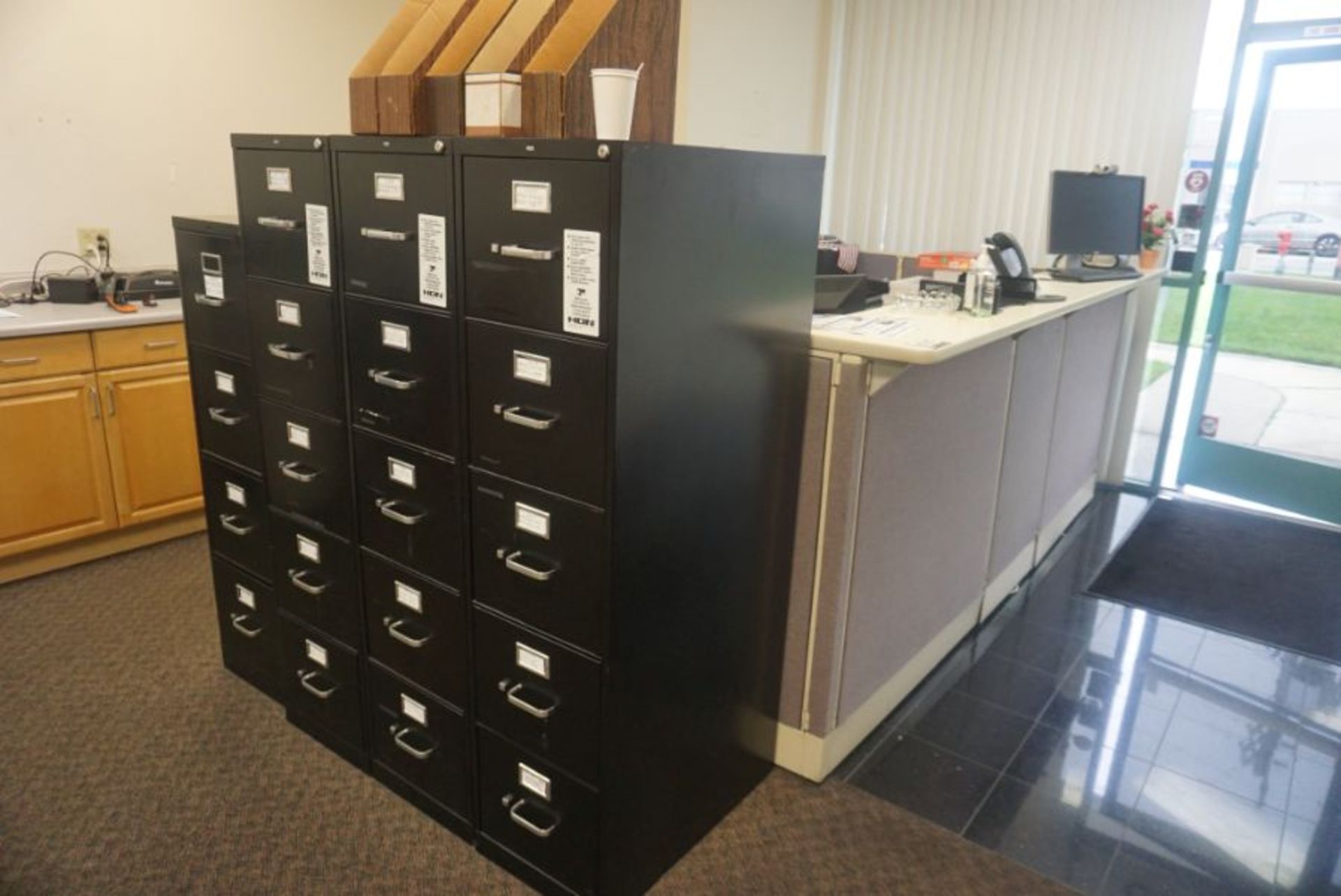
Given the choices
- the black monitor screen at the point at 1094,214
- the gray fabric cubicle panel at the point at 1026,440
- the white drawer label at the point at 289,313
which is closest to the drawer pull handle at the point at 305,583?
the white drawer label at the point at 289,313

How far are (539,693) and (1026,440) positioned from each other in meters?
1.95

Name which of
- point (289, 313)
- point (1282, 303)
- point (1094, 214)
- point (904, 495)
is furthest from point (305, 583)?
point (1282, 303)

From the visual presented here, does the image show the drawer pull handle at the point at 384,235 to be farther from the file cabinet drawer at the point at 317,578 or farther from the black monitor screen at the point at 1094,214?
the black monitor screen at the point at 1094,214

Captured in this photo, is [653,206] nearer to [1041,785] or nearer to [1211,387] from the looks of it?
[1041,785]

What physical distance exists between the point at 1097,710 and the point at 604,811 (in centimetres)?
151

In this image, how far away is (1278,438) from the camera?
168 inches

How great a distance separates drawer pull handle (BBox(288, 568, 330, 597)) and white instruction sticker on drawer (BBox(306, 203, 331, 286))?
697 mm

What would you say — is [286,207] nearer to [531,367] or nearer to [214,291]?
[214,291]

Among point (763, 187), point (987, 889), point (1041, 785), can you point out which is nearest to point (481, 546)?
point (763, 187)

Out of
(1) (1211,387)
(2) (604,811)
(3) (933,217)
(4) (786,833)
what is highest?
(3) (933,217)

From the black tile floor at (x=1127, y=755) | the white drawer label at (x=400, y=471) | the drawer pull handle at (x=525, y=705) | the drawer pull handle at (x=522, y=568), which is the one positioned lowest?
the black tile floor at (x=1127, y=755)

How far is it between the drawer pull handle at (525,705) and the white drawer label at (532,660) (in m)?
0.04

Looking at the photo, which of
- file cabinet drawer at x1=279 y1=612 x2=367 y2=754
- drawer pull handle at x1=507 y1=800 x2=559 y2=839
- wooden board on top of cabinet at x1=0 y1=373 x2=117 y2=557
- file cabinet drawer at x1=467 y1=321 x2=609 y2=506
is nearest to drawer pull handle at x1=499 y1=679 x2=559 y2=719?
drawer pull handle at x1=507 y1=800 x2=559 y2=839

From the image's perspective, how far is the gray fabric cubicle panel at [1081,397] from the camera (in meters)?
3.23
